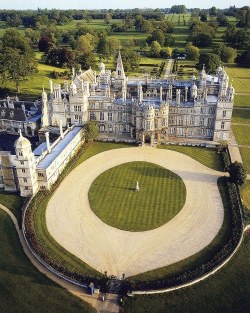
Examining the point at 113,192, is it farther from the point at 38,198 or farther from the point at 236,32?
the point at 236,32

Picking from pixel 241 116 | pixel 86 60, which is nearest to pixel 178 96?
pixel 241 116

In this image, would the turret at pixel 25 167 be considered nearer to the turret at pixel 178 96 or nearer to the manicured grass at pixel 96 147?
the manicured grass at pixel 96 147

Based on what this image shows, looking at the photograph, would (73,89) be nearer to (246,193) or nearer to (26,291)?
(246,193)

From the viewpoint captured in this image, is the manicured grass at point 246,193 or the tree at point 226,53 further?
the tree at point 226,53

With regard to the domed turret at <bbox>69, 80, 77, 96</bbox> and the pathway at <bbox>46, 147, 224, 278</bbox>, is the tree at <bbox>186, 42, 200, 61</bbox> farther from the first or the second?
the pathway at <bbox>46, 147, 224, 278</bbox>

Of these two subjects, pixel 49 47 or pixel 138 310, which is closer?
pixel 138 310

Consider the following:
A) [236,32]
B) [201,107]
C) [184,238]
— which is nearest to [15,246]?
[184,238]

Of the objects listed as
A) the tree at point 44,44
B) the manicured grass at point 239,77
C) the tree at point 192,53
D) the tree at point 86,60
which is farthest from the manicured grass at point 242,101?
the tree at point 44,44
